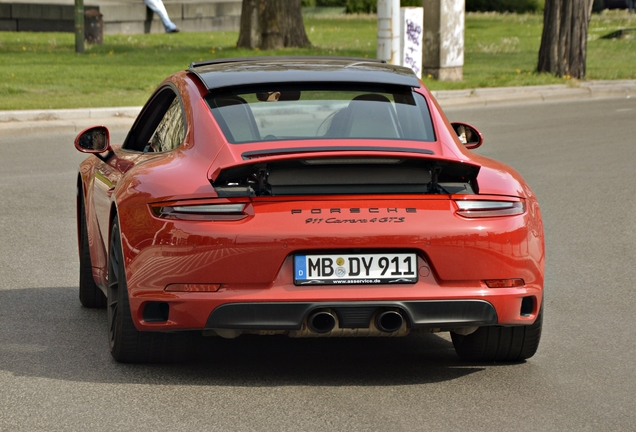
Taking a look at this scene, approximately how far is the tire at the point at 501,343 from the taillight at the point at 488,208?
0.59 metres

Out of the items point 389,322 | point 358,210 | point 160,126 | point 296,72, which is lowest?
point 389,322

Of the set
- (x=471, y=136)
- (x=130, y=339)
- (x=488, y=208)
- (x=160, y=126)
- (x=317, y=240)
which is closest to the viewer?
(x=317, y=240)

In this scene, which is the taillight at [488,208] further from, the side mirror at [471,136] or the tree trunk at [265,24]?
the tree trunk at [265,24]

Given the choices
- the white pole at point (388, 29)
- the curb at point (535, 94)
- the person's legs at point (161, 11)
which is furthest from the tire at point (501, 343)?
the person's legs at point (161, 11)


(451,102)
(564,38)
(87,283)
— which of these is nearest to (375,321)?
(87,283)

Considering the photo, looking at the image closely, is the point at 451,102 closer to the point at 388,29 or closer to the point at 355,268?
the point at 388,29

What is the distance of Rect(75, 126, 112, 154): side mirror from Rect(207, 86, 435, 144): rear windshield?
3.26 ft

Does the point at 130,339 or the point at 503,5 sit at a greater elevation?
the point at 130,339

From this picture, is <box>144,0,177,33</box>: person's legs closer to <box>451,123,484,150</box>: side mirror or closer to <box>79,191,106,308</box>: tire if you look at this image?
<box>79,191,106,308</box>: tire

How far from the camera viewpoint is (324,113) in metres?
6.19

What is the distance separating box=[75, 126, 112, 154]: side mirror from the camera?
6852mm


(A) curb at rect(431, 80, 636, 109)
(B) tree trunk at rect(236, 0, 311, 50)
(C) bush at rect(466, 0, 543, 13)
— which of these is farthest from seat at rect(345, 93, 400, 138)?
(C) bush at rect(466, 0, 543, 13)

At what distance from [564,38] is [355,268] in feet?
73.4

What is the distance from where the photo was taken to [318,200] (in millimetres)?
5320
